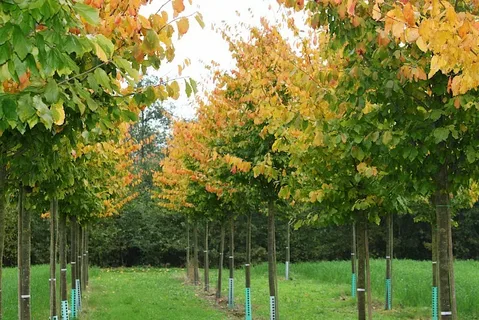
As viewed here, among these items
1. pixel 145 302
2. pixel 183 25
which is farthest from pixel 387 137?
pixel 145 302

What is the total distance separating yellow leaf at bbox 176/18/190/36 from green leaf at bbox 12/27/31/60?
1.45 m

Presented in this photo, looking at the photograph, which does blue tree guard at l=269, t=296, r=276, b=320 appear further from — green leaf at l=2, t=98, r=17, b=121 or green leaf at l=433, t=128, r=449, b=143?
green leaf at l=2, t=98, r=17, b=121

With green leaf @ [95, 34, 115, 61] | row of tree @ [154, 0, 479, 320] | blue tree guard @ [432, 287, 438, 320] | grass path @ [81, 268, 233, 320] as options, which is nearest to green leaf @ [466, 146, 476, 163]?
row of tree @ [154, 0, 479, 320]

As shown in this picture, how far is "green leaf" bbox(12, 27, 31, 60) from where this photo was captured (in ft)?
7.80

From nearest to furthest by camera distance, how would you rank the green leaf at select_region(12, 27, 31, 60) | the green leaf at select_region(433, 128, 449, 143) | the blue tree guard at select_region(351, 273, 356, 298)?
the green leaf at select_region(12, 27, 31, 60) → the green leaf at select_region(433, 128, 449, 143) → the blue tree guard at select_region(351, 273, 356, 298)

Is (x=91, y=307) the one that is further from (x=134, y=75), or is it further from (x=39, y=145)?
(x=134, y=75)

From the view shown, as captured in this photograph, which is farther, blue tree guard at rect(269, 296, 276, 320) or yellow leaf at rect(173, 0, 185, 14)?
blue tree guard at rect(269, 296, 276, 320)

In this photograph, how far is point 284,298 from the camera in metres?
17.0

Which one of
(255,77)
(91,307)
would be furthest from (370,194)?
(91,307)

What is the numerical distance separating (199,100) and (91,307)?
6.36m

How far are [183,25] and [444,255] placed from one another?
3.05m

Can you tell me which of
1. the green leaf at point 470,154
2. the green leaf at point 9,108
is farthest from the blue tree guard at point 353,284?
the green leaf at point 9,108

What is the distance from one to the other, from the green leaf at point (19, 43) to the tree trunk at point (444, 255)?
3961mm

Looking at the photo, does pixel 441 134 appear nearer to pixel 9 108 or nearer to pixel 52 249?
pixel 9 108
